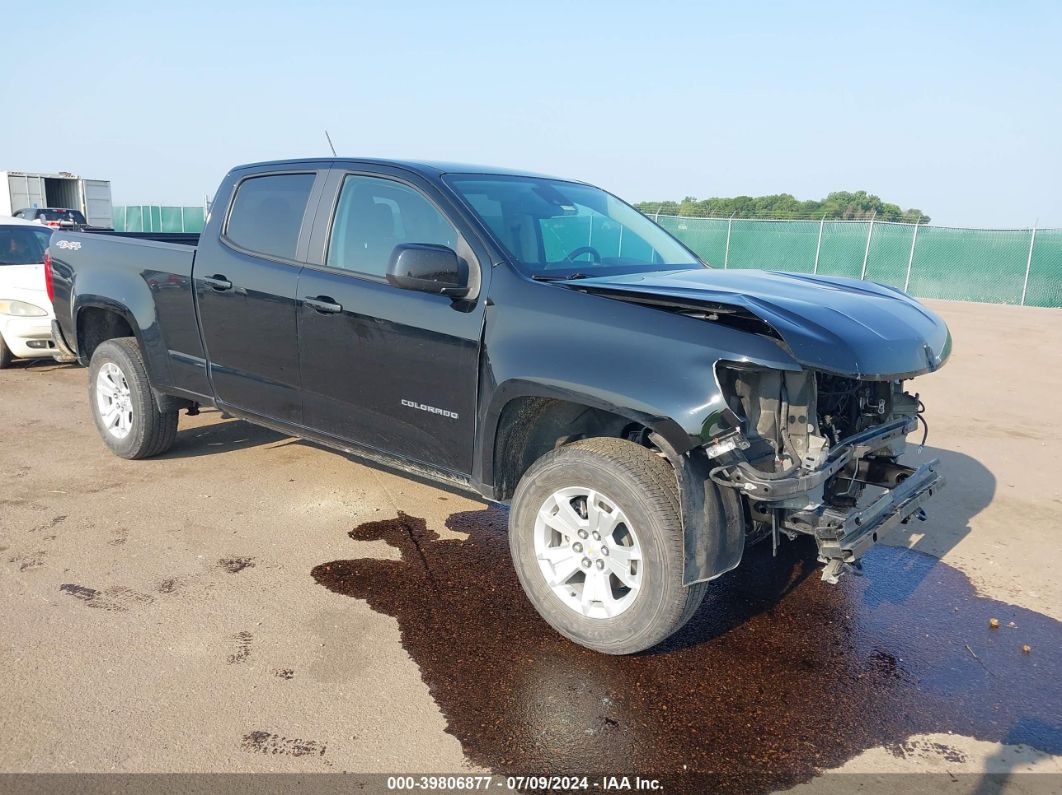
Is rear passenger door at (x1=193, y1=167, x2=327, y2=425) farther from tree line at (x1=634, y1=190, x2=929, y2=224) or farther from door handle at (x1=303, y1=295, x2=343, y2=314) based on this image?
tree line at (x1=634, y1=190, x2=929, y2=224)

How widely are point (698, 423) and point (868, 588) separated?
6.24ft

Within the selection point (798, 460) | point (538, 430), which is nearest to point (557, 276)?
point (538, 430)

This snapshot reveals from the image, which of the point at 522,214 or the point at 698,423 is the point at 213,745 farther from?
the point at 522,214

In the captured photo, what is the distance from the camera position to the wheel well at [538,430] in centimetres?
370

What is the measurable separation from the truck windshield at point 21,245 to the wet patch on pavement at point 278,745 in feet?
28.0

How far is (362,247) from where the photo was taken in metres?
4.31

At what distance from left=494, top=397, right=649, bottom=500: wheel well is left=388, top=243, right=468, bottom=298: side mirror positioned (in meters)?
0.61

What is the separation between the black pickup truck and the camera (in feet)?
10.3

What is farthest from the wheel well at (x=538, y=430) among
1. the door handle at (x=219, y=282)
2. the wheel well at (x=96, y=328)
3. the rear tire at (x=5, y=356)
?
the rear tire at (x=5, y=356)

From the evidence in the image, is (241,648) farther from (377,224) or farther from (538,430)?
(377,224)

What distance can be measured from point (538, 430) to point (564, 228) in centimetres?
115

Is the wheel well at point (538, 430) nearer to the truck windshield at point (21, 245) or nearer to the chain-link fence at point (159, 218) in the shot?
the truck windshield at point (21, 245)

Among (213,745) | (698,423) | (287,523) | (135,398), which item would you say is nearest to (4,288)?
(135,398)

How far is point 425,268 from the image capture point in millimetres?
3598
